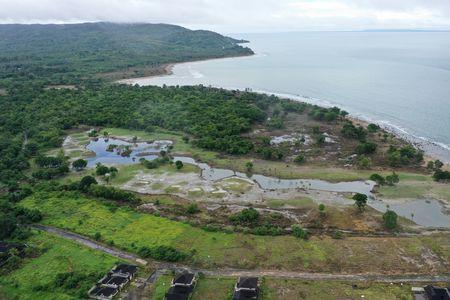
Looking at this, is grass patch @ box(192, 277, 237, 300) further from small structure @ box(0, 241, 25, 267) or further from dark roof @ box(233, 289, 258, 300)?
small structure @ box(0, 241, 25, 267)

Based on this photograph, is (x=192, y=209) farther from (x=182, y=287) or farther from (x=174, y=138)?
(x=174, y=138)

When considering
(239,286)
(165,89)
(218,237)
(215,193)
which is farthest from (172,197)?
(165,89)

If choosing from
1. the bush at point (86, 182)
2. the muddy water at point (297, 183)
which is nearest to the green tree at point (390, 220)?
the muddy water at point (297, 183)

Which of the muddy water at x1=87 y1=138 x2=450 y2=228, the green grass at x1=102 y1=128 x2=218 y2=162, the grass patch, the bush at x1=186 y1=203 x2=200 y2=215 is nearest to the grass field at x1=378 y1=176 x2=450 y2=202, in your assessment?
the muddy water at x1=87 y1=138 x2=450 y2=228

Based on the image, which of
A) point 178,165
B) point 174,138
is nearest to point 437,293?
point 178,165

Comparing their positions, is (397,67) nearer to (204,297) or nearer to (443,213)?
(443,213)
